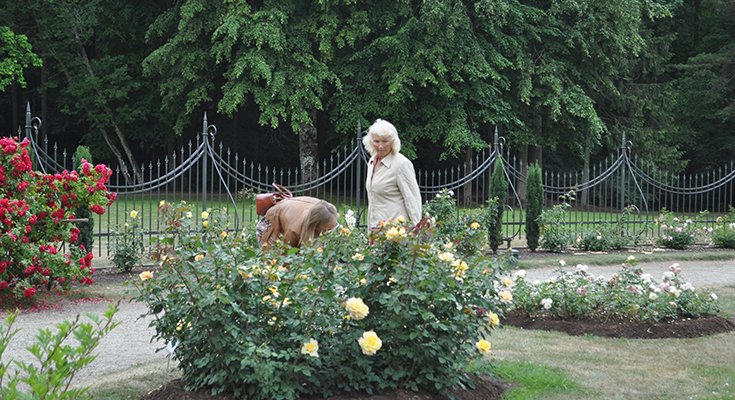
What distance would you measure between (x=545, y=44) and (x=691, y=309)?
22.8 m

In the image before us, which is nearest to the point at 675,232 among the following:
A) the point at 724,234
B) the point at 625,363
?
the point at 724,234

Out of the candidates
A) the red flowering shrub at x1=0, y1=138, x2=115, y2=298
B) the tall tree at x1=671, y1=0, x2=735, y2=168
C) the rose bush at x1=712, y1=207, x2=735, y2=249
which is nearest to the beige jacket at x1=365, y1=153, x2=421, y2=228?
the red flowering shrub at x1=0, y1=138, x2=115, y2=298

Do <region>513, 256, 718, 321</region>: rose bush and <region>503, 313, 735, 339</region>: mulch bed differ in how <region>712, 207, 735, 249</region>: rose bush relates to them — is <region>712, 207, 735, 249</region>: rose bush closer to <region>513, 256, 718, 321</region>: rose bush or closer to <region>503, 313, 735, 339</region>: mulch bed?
<region>513, 256, 718, 321</region>: rose bush

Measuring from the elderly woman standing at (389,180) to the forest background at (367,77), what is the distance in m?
15.8

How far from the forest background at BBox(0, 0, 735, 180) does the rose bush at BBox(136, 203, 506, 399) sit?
18.0 meters

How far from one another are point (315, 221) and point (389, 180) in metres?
0.75

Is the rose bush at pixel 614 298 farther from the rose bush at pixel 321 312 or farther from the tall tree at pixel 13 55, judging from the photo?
the tall tree at pixel 13 55

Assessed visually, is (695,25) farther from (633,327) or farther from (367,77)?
(633,327)

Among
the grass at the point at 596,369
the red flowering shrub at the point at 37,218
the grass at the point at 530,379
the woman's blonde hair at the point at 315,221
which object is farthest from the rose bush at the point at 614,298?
the red flowering shrub at the point at 37,218

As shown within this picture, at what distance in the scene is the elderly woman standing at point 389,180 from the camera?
7383 mm

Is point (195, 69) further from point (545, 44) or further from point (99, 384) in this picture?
point (99, 384)

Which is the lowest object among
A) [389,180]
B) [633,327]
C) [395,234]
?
[633,327]

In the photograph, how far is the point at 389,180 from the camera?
741cm

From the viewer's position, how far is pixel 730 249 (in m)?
17.6
